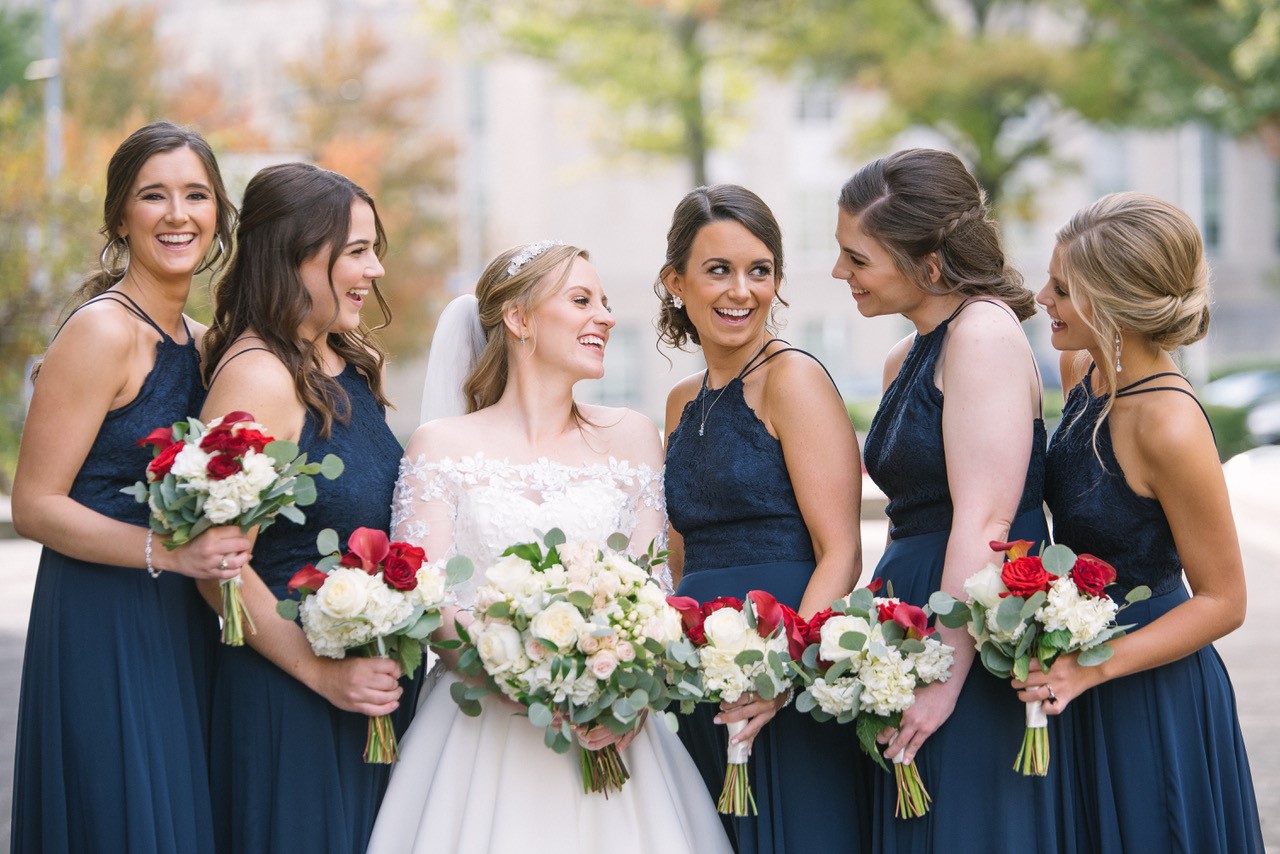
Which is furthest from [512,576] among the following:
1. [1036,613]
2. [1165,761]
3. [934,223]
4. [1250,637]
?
[1250,637]

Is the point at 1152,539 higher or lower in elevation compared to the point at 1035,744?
higher

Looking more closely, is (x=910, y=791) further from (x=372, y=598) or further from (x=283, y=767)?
(x=283, y=767)

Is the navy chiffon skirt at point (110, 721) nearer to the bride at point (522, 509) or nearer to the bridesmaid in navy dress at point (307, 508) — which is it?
the bridesmaid in navy dress at point (307, 508)

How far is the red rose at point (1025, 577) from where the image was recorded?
342cm

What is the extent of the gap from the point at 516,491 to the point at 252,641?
92cm

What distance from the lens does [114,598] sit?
404cm

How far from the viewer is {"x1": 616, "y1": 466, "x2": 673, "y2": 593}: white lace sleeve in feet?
14.2

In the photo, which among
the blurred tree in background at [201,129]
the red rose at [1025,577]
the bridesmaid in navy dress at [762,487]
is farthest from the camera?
the blurred tree in background at [201,129]

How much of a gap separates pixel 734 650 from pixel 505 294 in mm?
1563

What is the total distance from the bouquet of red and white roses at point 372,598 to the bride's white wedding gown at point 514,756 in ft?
1.41

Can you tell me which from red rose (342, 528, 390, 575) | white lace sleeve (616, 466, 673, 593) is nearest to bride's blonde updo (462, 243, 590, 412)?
white lace sleeve (616, 466, 673, 593)

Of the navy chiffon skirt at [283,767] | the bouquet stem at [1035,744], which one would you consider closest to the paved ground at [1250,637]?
the navy chiffon skirt at [283,767]

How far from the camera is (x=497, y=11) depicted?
A: 25.5m

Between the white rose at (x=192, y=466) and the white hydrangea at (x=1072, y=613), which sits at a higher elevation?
the white rose at (x=192, y=466)
